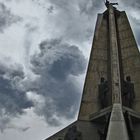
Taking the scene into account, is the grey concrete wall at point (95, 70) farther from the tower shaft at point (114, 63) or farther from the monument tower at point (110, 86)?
→ the tower shaft at point (114, 63)

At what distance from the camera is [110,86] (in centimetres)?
1303

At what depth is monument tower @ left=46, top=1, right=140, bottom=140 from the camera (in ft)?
37.9

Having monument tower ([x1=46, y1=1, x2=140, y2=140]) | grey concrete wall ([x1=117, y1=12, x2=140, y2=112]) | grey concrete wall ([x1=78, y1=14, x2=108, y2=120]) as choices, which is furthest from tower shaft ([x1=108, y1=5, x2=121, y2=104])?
grey concrete wall ([x1=78, y1=14, x2=108, y2=120])

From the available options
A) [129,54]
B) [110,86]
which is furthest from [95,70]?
A: [129,54]

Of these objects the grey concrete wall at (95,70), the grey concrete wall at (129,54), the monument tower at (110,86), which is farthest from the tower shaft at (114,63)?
the grey concrete wall at (95,70)

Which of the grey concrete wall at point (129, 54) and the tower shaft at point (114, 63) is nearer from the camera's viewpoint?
the tower shaft at point (114, 63)

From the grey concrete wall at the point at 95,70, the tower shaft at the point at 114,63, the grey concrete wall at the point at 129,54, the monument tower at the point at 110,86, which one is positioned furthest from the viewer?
the grey concrete wall at the point at 129,54

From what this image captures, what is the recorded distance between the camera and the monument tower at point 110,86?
454 inches

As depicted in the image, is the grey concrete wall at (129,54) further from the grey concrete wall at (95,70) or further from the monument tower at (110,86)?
the grey concrete wall at (95,70)

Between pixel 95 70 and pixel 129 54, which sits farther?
pixel 129 54

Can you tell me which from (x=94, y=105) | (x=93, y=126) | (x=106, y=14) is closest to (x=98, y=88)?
(x=94, y=105)

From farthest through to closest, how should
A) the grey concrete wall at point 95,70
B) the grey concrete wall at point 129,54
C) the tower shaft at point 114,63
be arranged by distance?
the grey concrete wall at point 129,54 < the grey concrete wall at point 95,70 < the tower shaft at point 114,63

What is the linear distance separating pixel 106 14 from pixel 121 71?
391cm

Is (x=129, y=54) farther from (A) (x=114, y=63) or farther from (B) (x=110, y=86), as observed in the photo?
(B) (x=110, y=86)
